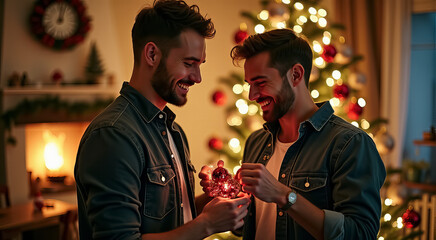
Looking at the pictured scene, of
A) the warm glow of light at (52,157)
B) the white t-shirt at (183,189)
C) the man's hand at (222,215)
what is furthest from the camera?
the warm glow of light at (52,157)

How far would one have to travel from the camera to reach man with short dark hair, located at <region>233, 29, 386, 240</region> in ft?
5.06

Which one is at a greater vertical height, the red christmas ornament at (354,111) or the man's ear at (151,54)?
the man's ear at (151,54)

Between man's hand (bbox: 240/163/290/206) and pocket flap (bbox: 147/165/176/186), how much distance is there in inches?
10.9

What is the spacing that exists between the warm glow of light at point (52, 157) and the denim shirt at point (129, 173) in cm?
412

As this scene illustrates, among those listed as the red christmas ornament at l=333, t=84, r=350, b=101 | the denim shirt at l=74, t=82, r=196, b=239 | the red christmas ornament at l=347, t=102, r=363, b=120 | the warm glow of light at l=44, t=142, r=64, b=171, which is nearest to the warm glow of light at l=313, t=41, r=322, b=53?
the red christmas ornament at l=333, t=84, r=350, b=101

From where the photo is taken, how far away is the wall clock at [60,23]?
16.2 ft

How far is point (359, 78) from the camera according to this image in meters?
3.35

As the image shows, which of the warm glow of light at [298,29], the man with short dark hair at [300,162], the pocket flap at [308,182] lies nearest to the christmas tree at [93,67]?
the warm glow of light at [298,29]

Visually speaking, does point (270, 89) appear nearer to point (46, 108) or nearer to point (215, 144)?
point (215, 144)

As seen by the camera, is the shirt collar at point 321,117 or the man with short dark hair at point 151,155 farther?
the shirt collar at point 321,117

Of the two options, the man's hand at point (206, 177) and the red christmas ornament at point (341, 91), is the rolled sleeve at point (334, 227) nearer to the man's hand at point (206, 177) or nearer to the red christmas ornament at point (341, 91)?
the man's hand at point (206, 177)

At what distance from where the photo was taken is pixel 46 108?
505cm

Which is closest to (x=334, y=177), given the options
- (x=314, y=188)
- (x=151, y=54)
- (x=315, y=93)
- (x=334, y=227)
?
(x=314, y=188)

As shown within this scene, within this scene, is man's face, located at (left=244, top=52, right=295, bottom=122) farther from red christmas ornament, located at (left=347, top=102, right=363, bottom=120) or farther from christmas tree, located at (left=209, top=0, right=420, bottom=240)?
red christmas ornament, located at (left=347, top=102, right=363, bottom=120)
